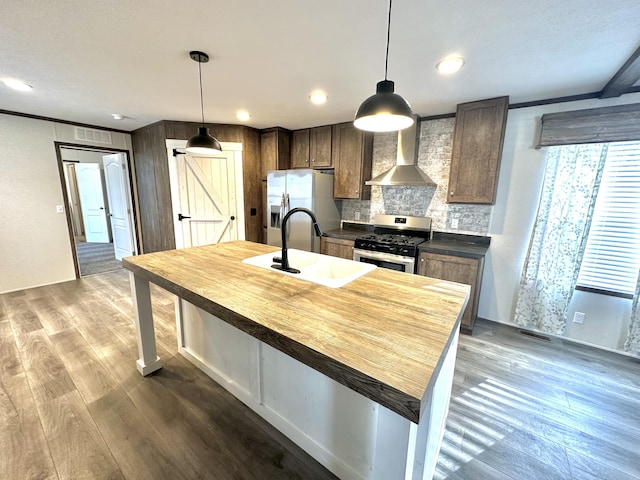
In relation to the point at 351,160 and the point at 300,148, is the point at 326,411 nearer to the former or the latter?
the point at 351,160

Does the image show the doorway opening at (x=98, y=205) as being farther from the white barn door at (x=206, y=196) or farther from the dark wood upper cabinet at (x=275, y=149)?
the dark wood upper cabinet at (x=275, y=149)

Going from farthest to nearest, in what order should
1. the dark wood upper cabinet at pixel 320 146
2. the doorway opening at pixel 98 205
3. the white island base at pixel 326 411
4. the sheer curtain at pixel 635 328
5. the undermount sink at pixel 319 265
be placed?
the doorway opening at pixel 98 205
the dark wood upper cabinet at pixel 320 146
the sheer curtain at pixel 635 328
the undermount sink at pixel 319 265
the white island base at pixel 326 411

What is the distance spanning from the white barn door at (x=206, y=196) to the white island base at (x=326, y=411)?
92.4 inches

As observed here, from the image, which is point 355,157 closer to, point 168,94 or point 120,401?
point 168,94

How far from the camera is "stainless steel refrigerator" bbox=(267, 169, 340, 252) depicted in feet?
11.5

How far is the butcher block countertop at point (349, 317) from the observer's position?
0.69m

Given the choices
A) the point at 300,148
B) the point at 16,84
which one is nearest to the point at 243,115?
the point at 300,148

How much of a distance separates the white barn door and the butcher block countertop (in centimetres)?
247

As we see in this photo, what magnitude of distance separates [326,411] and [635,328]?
9.67ft

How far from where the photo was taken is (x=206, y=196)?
4.07m

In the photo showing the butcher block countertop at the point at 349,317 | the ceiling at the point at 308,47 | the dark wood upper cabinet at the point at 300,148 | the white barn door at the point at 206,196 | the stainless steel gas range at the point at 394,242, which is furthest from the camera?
the dark wood upper cabinet at the point at 300,148

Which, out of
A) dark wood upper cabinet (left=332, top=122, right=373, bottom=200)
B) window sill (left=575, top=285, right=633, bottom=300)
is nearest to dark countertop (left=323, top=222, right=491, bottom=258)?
dark wood upper cabinet (left=332, top=122, right=373, bottom=200)

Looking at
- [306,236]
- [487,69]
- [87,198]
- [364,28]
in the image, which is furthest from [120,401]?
[87,198]

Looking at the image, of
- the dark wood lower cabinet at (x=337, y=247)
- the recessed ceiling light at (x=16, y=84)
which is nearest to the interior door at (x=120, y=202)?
the recessed ceiling light at (x=16, y=84)
